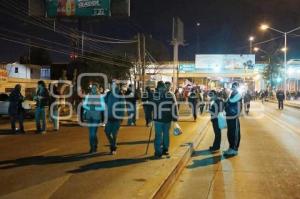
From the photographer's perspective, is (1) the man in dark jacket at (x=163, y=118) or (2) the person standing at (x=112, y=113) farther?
(2) the person standing at (x=112, y=113)

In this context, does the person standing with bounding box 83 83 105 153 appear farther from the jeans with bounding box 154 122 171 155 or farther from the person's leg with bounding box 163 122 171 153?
the person's leg with bounding box 163 122 171 153

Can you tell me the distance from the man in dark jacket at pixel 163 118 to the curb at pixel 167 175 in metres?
0.33

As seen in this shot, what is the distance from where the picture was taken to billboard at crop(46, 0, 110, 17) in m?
41.6

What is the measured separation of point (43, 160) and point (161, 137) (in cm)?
256

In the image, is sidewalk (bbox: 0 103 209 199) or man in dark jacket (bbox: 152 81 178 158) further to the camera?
man in dark jacket (bbox: 152 81 178 158)

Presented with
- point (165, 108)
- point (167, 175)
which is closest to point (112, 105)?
point (165, 108)

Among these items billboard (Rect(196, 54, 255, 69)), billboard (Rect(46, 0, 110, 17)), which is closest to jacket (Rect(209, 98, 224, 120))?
billboard (Rect(46, 0, 110, 17))

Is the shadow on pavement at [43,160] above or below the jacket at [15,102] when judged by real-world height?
below

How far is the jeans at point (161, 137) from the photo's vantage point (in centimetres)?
1084

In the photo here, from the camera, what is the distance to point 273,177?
9.49m

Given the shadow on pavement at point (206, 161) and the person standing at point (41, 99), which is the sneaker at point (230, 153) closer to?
the shadow on pavement at point (206, 161)

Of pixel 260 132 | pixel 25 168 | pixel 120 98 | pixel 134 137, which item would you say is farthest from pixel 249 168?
pixel 260 132

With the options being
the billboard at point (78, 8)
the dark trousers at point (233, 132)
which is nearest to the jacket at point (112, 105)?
the dark trousers at point (233, 132)

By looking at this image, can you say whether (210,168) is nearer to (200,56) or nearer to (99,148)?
(99,148)
